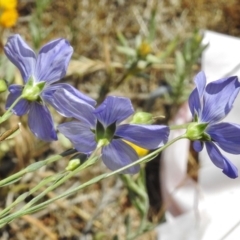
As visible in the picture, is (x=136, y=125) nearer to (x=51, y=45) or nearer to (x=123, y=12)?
(x=51, y=45)

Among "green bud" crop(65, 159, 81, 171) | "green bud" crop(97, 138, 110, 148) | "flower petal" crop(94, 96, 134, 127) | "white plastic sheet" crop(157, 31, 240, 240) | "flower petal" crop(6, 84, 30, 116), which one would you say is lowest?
"white plastic sheet" crop(157, 31, 240, 240)

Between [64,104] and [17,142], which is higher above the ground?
[64,104]

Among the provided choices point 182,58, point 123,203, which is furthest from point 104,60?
point 123,203

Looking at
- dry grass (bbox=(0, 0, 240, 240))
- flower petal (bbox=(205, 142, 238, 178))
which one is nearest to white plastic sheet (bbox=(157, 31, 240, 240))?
dry grass (bbox=(0, 0, 240, 240))

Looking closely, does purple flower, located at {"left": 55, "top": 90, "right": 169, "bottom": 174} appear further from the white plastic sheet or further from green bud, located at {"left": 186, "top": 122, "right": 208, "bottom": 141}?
the white plastic sheet

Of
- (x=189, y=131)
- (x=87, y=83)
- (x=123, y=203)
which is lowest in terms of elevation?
(x=123, y=203)

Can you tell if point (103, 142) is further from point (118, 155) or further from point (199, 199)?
point (199, 199)

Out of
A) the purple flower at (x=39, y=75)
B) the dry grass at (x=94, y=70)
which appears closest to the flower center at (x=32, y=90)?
the purple flower at (x=39, y=75)
